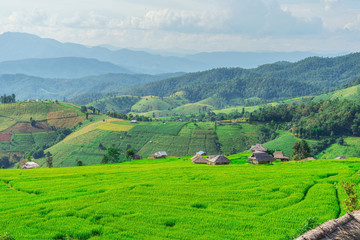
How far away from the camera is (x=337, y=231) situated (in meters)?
19.5

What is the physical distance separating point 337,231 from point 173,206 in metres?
21.8

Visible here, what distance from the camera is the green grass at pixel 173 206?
30438mm

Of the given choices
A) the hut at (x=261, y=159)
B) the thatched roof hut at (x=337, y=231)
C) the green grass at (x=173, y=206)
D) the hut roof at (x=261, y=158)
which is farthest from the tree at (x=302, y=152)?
the thatched roof hut at (x=337, y=231)

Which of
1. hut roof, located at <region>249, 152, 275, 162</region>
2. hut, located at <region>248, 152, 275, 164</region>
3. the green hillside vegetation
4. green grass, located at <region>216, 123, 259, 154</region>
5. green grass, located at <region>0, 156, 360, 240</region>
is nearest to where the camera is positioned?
green grass, located at <region>0, 156, 360, 240</region>

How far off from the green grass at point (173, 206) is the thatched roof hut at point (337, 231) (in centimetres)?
951

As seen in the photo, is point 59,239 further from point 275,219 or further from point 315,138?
point 315,138

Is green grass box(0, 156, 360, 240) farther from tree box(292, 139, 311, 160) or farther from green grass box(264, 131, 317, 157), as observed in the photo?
green grass box(264, 131, 317, 157)

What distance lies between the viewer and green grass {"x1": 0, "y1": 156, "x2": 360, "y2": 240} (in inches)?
1198

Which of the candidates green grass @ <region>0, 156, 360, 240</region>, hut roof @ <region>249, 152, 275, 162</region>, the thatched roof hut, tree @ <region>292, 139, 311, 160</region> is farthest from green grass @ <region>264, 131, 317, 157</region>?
the thatched roof hut

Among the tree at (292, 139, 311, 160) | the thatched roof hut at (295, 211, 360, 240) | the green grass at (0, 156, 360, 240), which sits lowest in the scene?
the tree at (292, 139, 311, 160)

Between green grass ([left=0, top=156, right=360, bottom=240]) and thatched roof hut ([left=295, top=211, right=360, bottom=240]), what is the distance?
9.51m

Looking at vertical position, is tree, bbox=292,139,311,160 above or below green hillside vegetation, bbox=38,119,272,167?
above

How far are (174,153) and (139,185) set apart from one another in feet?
395

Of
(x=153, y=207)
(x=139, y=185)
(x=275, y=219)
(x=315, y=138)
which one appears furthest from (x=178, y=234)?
(x=315, y=138)
